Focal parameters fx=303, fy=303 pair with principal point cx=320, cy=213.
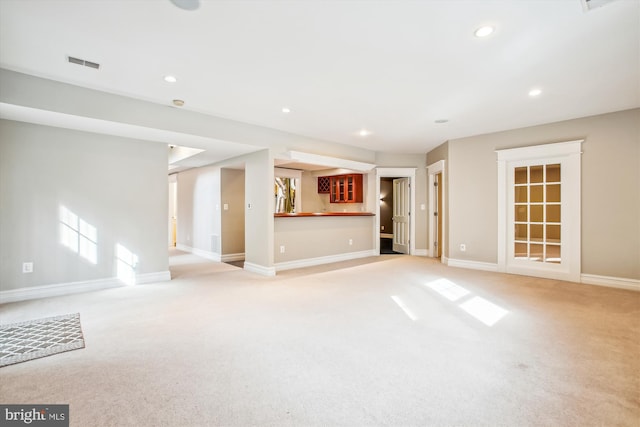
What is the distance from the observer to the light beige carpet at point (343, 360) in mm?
1660

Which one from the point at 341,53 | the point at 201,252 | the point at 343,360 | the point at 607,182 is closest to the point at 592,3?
the point at 341,53

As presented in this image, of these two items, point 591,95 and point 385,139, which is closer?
point 591,95

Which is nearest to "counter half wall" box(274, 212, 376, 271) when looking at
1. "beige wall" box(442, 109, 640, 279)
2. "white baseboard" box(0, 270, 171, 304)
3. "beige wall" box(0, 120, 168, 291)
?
"beige wall" box(0, 120, 168, 291)

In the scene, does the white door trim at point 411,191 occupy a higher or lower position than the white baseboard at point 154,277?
higher

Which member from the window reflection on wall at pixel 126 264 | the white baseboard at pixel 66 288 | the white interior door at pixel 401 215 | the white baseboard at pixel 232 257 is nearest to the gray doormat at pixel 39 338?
the white baseboard at pixel 66 288

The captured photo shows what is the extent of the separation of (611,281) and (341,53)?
4.86 meters

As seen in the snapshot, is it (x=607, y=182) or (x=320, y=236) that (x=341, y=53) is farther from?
(x=607, y=182)

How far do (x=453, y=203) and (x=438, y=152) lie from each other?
1.25 metres

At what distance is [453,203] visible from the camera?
19.2 feet

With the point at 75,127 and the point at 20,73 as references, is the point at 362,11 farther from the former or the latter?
the point at 75,127

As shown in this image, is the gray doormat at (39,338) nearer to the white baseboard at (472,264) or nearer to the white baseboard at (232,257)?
the white baseboard at (232,257)

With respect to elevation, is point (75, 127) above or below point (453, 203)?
above

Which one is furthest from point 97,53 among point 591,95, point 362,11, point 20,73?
point 591,95

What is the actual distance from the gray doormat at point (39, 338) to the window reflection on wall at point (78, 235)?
1.22m
